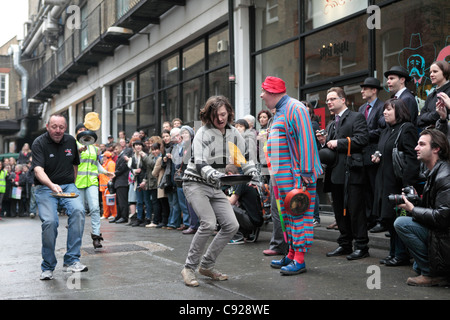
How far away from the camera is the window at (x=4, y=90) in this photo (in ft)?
135

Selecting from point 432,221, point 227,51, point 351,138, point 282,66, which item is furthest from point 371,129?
point 227,51

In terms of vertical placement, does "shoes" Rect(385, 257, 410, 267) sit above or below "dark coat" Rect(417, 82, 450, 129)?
below

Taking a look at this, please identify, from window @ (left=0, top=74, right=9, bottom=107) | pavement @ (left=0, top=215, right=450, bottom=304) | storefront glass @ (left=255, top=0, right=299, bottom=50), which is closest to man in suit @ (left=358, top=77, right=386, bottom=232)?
pavement @ (left=0, top=215, right=450, bottom=304)

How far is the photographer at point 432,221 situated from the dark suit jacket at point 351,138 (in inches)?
45.9

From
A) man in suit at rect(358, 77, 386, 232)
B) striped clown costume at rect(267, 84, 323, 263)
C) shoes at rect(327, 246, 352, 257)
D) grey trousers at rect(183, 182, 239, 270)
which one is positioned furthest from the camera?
shoes at rect(327, 246, 352, 257)

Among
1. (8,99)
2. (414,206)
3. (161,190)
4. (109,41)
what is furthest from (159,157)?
(8,99)

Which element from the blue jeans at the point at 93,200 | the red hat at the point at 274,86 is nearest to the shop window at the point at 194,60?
the blue jeans at the point at 93,200

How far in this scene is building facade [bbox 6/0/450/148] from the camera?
29.1ft

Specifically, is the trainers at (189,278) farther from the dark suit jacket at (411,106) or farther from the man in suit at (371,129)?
the dark suit jacket at (411,106)

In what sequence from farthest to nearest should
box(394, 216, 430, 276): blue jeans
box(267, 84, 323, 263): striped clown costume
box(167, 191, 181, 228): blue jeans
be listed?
box(167, 191, 181, 228): blue jeans, box(267, 84, 323, 263): striped clown costume, box(394, 216, 430, 276): blue jeans

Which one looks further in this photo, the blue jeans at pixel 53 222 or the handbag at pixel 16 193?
the handbag at pixel 16 193

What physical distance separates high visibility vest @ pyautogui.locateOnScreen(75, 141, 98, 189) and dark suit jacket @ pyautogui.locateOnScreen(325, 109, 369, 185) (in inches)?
144

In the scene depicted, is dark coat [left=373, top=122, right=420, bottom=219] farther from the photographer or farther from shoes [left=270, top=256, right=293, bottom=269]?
shoes [left=270, top=256, right=293, bottom=269]

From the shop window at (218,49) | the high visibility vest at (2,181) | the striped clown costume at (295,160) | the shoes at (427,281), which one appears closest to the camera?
the shoes at (427,281)
